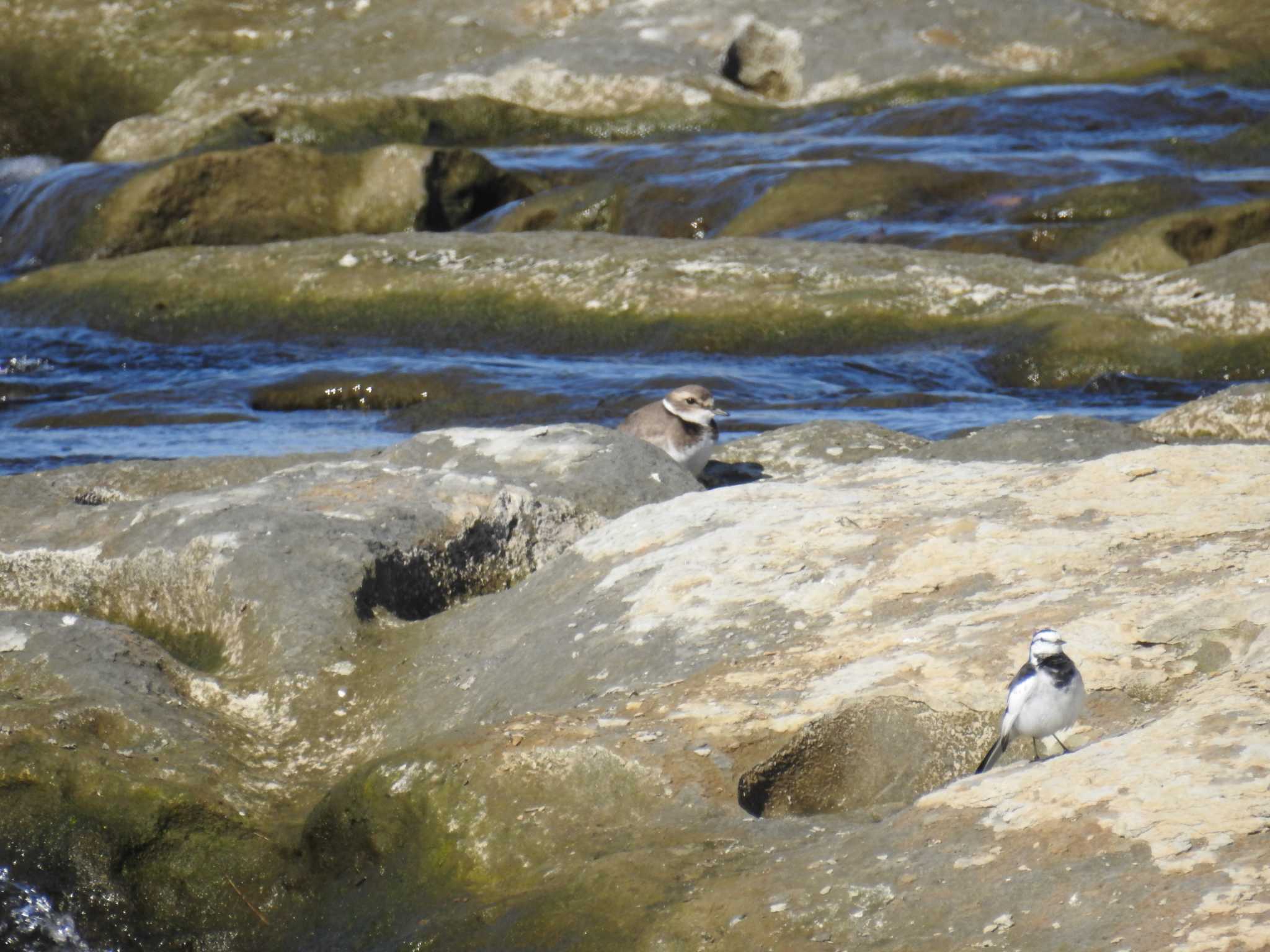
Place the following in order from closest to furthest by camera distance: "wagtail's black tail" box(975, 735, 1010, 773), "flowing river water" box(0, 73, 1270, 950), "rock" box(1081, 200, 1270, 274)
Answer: "wagtail's black tail" box(975, 735, 1010, 773) → "flowing river water" box(0, 73, 1270, 950) → "rock" box(1081, 200, 1270, 274)

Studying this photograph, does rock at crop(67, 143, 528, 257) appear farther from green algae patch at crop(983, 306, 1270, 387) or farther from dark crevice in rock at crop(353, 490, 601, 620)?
dark crevice in rock at crop(353, 490, 601, 620)

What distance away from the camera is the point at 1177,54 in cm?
1866

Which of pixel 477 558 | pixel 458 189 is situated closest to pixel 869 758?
pixel 477 558

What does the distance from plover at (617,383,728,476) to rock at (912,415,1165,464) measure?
1046 mm

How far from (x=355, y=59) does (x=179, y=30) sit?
3.62m

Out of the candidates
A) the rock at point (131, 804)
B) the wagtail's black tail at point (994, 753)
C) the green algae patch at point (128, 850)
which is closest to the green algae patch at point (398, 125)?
the rock at point (131, 804)

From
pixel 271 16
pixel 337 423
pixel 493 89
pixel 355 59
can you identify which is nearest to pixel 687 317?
pixel 337 423

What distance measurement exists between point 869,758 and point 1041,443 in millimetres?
2447

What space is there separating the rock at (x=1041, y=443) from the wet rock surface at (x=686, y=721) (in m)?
0.61

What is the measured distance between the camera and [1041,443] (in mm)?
5398

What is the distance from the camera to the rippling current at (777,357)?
8828 millimetres

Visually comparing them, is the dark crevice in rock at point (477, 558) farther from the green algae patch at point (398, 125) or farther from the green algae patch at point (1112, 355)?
the green algae patch at point (398, 125)

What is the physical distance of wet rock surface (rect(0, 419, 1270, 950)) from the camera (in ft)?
8.54

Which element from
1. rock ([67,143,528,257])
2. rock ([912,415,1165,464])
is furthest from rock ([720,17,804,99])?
rock ([912,415,1165,464])
